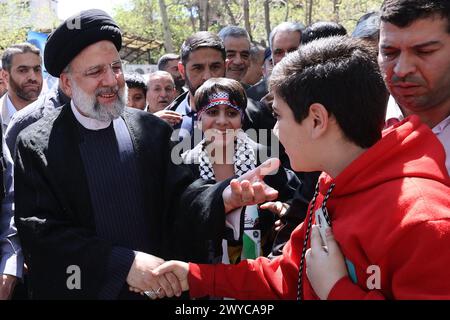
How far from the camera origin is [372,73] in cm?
171

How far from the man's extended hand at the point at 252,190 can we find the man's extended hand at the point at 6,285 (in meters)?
1.22

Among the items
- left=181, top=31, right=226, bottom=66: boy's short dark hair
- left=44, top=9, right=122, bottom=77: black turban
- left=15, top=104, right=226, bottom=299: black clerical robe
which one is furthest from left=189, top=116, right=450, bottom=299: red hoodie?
left=181, top=31, right=226, bottom=66: boy's short dark hair

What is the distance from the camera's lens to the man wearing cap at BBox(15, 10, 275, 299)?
7.34 ft

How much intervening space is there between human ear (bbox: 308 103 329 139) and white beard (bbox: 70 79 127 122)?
1163mm

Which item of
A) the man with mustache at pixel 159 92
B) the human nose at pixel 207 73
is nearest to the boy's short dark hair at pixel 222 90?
the human nose at pixel 207 73

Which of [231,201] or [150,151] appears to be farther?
[150,151]

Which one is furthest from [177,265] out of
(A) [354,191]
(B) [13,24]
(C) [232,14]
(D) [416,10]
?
(B) [13,24]

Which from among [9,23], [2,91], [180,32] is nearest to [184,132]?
[2,91]

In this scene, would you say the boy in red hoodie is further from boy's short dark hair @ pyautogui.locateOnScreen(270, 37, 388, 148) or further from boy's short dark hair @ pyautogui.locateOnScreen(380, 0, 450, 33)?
boy's short dark hair @ pyautogui.locateOnScreen(380, 0, 450, 33)

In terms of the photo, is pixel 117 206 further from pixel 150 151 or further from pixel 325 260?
pixel 325 260

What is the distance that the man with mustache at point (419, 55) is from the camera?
7.03 ft

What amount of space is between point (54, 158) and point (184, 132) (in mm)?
1279

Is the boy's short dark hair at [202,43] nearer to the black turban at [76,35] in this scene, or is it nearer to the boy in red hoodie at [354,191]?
the black turban at [76,35]

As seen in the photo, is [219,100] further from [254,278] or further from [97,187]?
[254,278]
